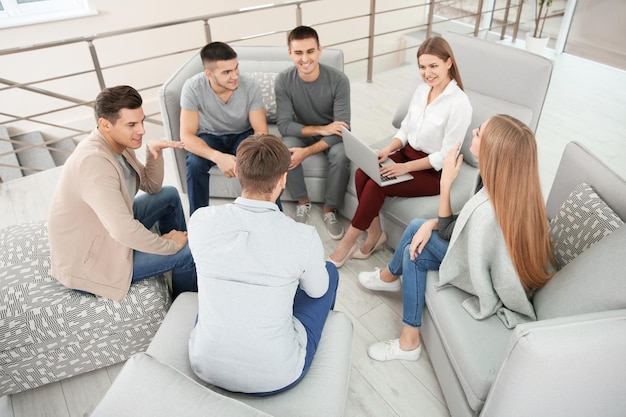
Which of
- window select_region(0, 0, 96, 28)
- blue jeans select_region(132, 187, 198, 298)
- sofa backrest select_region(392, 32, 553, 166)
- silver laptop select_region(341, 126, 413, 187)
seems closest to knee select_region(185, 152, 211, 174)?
blue jeans select_region(132, 187, 198, 298)

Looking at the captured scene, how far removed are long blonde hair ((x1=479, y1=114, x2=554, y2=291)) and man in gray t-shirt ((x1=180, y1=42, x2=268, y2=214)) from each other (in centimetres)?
141

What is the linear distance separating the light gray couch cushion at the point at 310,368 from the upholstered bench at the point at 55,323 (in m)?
0.23

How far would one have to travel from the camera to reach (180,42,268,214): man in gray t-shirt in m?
2.42

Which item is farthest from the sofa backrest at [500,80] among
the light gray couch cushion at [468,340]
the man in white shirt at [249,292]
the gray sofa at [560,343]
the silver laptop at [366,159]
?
the man in white shirt at [249,292]

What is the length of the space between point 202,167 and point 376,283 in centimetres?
115

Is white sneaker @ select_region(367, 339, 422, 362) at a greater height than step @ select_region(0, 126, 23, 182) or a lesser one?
greater

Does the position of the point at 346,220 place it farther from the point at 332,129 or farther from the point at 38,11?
the point at 38,11

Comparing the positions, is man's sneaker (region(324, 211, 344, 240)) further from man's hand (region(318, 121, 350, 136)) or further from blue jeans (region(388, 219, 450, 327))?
blue jeans (region(388, 219, 450, 327))

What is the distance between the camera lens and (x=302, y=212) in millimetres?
2648

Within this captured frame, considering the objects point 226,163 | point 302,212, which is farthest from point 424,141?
point 226,163

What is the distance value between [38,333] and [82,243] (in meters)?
0.36

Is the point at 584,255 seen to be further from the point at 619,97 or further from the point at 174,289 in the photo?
the point at 619,97

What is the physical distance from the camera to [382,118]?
3789mm

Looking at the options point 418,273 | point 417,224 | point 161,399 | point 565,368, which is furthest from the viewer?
point 417,224
